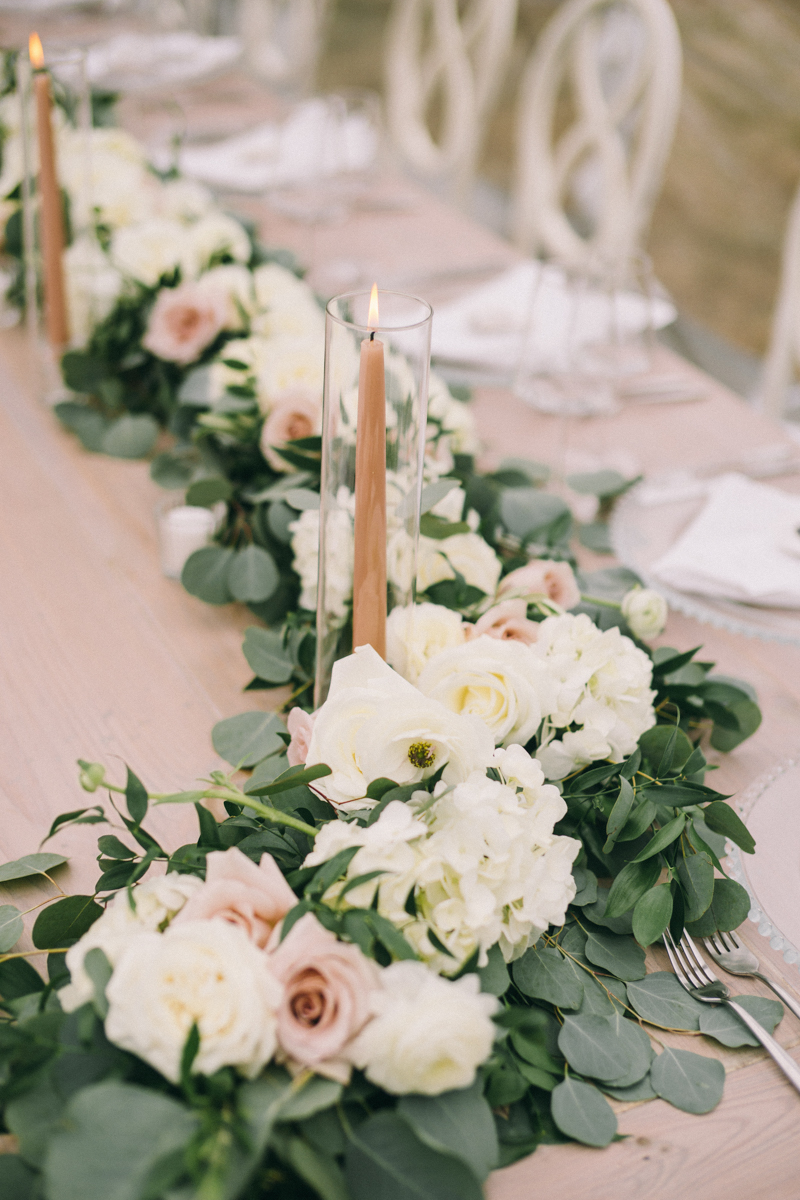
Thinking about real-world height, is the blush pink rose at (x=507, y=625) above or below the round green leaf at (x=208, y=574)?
above

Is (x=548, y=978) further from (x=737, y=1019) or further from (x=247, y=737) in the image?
(x=247, y=737)

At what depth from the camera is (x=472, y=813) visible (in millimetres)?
571

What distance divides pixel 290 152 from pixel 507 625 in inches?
52.3

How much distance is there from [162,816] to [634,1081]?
36 centimetres

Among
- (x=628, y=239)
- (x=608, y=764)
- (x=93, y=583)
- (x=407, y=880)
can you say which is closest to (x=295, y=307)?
(x=93, y=583)

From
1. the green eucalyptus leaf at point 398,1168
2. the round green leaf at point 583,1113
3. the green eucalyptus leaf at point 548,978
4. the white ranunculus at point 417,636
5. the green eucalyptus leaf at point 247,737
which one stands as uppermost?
the white ranunculus at point 417,636

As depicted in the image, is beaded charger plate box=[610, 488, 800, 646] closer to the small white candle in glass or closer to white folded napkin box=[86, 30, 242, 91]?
the small white candle in glass

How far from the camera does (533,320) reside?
1.17m

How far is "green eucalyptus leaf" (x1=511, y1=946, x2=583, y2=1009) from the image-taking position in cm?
61

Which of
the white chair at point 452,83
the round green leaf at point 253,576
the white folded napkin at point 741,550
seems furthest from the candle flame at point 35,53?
the white chair at point 452,83

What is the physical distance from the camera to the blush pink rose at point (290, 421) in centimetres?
99

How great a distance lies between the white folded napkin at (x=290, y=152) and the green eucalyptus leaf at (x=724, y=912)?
1.32 metres

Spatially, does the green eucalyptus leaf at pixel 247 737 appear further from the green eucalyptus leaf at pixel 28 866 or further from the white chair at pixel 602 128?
the white chair at pixel 602 128

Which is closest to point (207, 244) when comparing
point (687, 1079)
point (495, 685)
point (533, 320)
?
point (533, 320)
